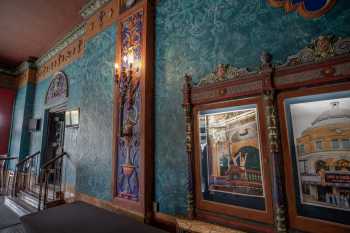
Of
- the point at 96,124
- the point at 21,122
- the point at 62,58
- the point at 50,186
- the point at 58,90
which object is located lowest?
the point at 50,186

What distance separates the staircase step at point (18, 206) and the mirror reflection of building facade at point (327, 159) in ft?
14.2

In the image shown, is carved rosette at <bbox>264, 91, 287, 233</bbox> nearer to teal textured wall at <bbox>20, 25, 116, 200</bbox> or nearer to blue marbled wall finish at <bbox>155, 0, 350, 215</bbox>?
blue marbled wall finish at <bbox>155, 0, 350, 215</bbox>

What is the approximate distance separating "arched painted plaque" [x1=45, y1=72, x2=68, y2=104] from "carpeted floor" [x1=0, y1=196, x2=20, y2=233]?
253cm

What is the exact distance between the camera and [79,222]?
187 cm

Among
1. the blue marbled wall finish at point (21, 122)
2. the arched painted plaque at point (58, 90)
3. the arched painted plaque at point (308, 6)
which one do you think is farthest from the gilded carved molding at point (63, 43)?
the arched painted plaque at point (308, 6)

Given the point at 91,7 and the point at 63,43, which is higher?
the point at 63,43

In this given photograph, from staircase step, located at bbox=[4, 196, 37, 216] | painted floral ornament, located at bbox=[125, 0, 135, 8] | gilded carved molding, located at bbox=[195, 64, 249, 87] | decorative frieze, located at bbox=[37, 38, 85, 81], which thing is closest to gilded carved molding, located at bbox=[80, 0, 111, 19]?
painted floral ornament, located at bbox=[125, 0, 135, 8]

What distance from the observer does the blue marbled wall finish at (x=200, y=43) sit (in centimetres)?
156

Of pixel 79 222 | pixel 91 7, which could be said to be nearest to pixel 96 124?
pixel 79 222

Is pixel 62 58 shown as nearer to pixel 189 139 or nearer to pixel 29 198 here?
pixel 29 198

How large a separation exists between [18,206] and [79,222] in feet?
10.2

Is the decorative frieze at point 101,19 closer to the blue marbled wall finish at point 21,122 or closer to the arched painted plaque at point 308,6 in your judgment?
the arched painted plaque at point 308,6

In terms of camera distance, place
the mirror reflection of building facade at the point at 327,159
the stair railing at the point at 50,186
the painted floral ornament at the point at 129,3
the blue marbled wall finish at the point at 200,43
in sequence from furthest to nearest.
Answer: the stair railing at the point at 50,186, the painted floral ornament at the point at 129,3, the blue marbled wall finish at the point at 200,43, the mirror reflection of building facade at the point at 327,159

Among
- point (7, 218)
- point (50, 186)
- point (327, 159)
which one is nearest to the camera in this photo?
point (327, 159)
